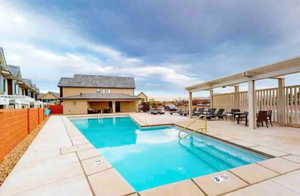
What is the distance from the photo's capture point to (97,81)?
24.9 meters

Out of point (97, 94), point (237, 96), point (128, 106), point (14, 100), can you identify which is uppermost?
point (97, 94)

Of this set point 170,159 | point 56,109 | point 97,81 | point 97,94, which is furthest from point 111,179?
point 97,81

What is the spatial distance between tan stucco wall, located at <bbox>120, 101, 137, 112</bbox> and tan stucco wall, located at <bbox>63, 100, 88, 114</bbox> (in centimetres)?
626

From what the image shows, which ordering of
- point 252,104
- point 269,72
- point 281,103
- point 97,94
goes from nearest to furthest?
point 269,72 < point 252,104 < point 281,103 < point 97,94

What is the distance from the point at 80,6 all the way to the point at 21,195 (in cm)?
787

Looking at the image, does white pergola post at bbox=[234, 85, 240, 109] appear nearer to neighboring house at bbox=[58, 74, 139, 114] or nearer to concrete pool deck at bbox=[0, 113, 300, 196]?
concrete pool deck at bbox=[0, 113, 300, 196]

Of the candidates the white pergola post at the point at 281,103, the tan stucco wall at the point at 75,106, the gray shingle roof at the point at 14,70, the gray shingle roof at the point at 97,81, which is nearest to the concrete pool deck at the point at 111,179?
the white pergola post at the point at 281,103

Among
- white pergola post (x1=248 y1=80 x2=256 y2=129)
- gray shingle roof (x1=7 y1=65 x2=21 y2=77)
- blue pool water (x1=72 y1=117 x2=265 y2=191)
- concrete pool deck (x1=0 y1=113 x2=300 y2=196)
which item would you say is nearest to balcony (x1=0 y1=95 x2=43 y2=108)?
concrete pool deck (x1=0 y1=113 x2=300 y2=196)

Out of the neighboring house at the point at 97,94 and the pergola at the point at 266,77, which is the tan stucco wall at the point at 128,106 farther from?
the pergola at the point at 266,77

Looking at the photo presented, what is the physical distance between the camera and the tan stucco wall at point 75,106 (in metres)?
19.8

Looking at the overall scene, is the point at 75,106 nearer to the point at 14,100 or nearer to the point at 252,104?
the point at 14,100

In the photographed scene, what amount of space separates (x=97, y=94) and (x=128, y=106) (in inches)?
222

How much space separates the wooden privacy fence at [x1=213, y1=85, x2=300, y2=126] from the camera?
7894mm

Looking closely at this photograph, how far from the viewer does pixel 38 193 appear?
245 centimetres
